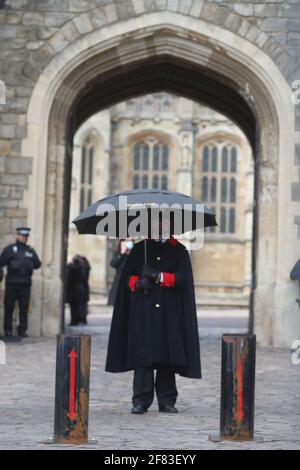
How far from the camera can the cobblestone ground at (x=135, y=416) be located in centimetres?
768

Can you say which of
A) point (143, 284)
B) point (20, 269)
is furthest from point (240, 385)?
point (20, 269)

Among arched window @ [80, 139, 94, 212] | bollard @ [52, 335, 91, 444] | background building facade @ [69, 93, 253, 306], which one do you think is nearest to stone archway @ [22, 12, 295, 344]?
bollard @ [52, 335, 91, 444]

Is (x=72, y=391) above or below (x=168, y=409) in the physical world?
above

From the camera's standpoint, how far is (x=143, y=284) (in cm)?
929

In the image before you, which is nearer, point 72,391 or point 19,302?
point 72,391

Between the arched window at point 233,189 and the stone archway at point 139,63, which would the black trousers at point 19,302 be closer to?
the stone archway at point 139,63

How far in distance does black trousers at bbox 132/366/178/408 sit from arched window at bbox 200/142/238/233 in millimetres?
34672

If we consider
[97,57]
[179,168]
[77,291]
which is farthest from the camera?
[179,168]

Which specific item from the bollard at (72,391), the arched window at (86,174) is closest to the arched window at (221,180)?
the arched window at (86,174)

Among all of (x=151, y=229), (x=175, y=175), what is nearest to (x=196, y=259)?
(x=175, y=175)

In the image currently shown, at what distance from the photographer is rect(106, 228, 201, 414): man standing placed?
30.1 ft

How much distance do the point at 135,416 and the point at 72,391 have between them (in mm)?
1581

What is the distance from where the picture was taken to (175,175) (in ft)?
144

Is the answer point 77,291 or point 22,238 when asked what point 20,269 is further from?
point 77,291
